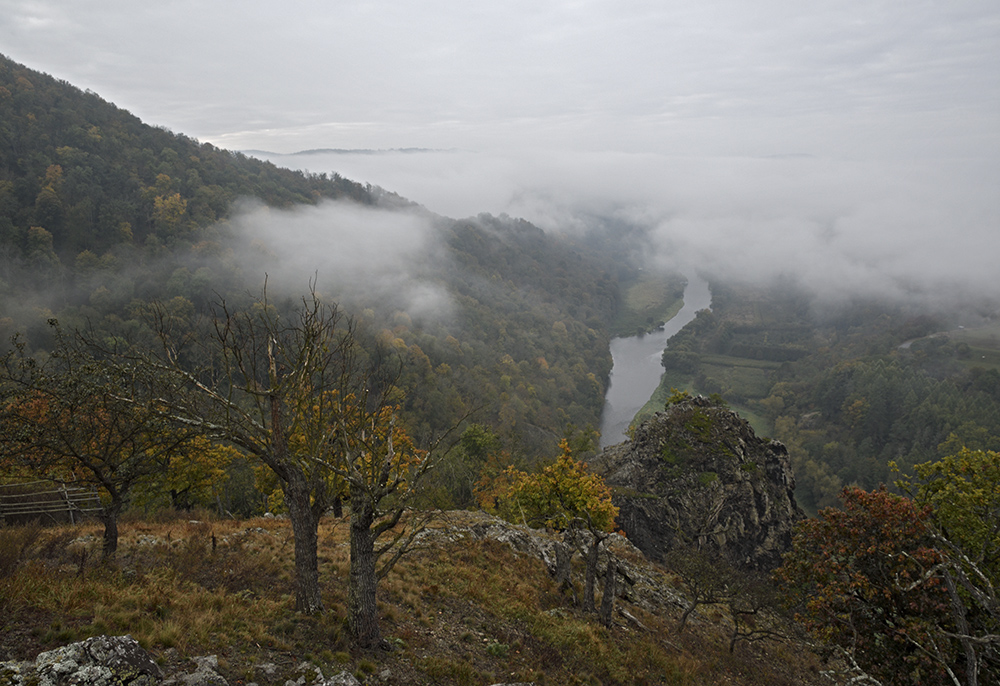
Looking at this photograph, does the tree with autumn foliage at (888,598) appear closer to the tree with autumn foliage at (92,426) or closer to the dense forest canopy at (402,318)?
the tree with autumn foliage at (92,426)

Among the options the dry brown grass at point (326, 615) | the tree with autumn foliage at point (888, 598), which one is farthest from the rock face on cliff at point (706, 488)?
the tree with autumn foliage at point (888, 598)

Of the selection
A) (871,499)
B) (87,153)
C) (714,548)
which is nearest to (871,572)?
(871,499)

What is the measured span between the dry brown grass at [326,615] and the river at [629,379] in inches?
3232

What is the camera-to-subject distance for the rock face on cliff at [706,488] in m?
38.6

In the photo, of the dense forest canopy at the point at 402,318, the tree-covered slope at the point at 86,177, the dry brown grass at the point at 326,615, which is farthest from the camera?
the tree-covered slope at the point at 86,177

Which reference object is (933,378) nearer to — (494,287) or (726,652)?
(494,287)

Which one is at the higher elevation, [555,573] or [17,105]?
[17,105]

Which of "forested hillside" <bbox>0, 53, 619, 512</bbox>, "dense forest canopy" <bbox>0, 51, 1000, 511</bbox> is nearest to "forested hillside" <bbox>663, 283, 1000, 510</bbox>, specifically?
"dense forest canopy" <bbox>0, 51, 1000, 511</bbox>

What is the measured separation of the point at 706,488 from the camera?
131 ft

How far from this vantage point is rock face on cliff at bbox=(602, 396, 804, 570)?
127ft

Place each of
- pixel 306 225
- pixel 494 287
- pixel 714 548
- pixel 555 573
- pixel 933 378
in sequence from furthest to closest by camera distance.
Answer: pixel 494 287, pixel 306 225, pixel 933 378, pixel 714 548, pixel 555 573

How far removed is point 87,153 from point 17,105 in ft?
60.2

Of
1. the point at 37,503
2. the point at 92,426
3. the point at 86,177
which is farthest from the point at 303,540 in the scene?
the point at 86,177

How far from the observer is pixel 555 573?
66.8ft
